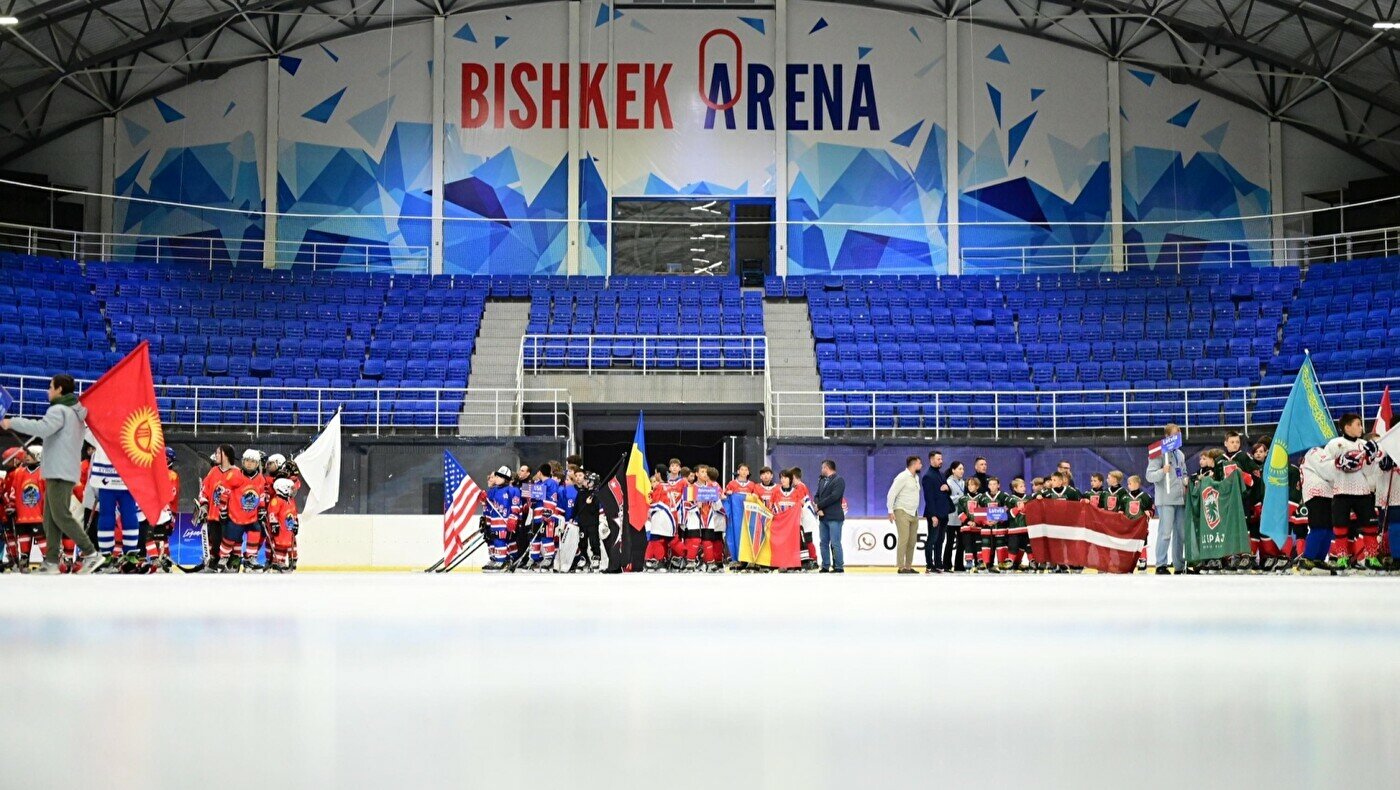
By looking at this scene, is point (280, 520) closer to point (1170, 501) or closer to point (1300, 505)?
point (1170, 501)

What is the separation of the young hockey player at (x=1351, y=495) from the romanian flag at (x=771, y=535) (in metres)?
6.65

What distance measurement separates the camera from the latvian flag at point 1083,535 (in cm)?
1806

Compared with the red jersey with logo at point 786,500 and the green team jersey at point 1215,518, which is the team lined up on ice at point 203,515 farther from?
the green team jersey at point 1215,518

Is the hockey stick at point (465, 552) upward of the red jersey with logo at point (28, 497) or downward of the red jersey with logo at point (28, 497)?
downward

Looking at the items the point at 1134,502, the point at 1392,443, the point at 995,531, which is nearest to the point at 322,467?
the point at 995,531

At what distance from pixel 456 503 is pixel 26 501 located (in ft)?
19.5

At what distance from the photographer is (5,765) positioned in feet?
6.97

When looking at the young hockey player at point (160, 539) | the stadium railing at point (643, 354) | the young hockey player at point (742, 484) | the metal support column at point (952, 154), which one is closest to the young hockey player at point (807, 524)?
the young hockey player at point (742, 484)

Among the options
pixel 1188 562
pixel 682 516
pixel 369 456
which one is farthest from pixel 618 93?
pixel 1188 562

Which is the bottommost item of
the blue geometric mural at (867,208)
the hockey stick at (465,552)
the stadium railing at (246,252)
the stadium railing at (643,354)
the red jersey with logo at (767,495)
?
the hockey stick at (465,552)

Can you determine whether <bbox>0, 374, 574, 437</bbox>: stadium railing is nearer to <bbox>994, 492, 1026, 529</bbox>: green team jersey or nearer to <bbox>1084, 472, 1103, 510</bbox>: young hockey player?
<bbox>994, 492, 1026, 529</bbox>: green team jersey

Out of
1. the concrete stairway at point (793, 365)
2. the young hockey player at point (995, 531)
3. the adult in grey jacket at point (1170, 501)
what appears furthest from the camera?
the concrete stairway at point (793, 365)

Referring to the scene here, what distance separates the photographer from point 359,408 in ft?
88.6

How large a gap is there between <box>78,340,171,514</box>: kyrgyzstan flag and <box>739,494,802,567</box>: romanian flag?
8.23 meters
